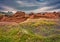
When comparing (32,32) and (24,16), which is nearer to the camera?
(32,32)

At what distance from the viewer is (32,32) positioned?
13.1 m

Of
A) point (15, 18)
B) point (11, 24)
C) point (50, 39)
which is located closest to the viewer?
point (50, 39)

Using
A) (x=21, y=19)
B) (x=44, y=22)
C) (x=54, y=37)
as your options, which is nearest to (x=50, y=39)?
(x=54, y=37)

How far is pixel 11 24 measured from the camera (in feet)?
44.3

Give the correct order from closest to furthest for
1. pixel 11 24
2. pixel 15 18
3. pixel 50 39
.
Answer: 1. pixel 50 39
2. pixel 11 24
3. pixel 15 18

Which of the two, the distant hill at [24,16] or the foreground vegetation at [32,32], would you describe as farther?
the distant hill at [24,16]

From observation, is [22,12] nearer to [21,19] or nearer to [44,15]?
[21,19]

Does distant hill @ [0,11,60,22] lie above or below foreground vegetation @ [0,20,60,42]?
above

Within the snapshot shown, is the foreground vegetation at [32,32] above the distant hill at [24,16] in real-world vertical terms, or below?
below

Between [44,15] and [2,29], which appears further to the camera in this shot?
[44,15]

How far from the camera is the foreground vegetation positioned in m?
12.7

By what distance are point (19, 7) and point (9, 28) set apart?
190 cm

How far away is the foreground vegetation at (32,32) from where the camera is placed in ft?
41.7

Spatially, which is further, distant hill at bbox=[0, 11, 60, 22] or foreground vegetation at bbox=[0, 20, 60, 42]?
distant hill at bbox=[0, 11, 60, 22]
